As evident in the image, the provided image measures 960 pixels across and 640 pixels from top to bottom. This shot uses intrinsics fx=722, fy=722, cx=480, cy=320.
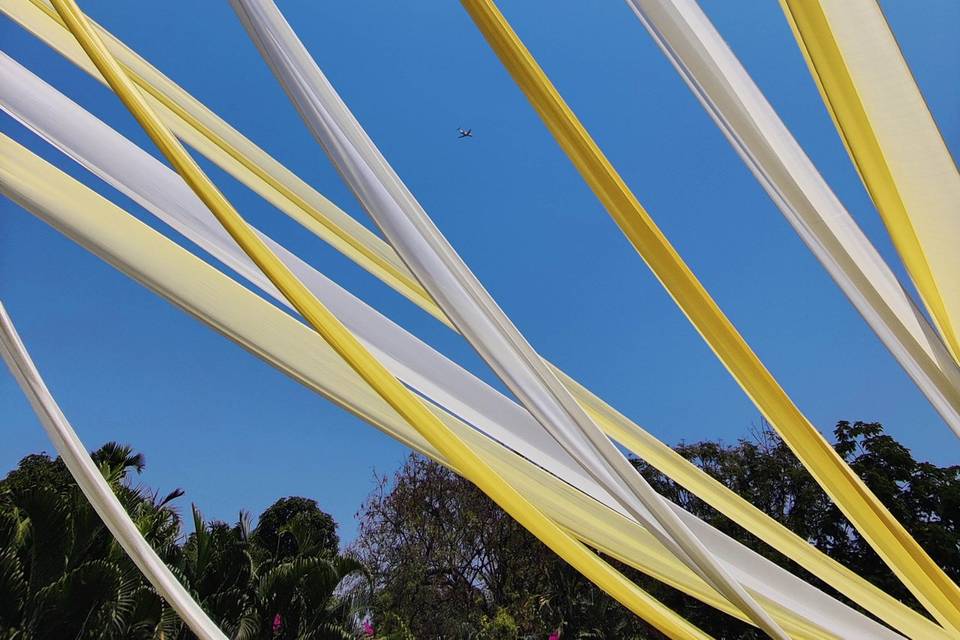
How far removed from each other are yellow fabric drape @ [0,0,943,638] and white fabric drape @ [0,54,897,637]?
151mm

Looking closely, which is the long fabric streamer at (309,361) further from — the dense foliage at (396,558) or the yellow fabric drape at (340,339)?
the dense foliage at (396,558)

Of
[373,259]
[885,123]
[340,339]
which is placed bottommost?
[340,339]

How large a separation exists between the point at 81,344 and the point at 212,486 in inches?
457

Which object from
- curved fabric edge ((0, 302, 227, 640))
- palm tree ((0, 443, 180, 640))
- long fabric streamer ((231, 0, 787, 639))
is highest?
long fabric streamer ((231, 0, 787, 639))

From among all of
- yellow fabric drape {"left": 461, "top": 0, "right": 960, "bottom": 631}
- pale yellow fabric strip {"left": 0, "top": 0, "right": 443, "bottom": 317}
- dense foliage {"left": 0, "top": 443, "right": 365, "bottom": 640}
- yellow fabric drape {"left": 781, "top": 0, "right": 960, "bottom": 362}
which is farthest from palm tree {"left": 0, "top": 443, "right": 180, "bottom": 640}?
yellow fabric drape {"left": 781, "top": 0, "right": 960, "bottom": 362}

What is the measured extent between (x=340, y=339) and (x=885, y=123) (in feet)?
3.84

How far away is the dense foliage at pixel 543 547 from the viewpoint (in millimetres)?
14023

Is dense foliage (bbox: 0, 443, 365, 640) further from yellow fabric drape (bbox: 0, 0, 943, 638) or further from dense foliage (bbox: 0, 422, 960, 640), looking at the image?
yellow fabric drape (bbox: 0, 0, 943, 638)

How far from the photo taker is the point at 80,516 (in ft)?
31.2

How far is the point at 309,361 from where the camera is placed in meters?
1.72

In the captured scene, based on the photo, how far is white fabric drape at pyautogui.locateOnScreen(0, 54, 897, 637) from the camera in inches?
64.9

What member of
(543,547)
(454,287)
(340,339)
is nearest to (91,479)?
(340,339)

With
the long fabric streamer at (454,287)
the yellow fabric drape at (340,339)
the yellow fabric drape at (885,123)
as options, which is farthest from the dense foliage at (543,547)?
the yellow fabric drape at (885,123)

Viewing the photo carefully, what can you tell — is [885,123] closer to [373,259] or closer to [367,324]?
[367,324]
